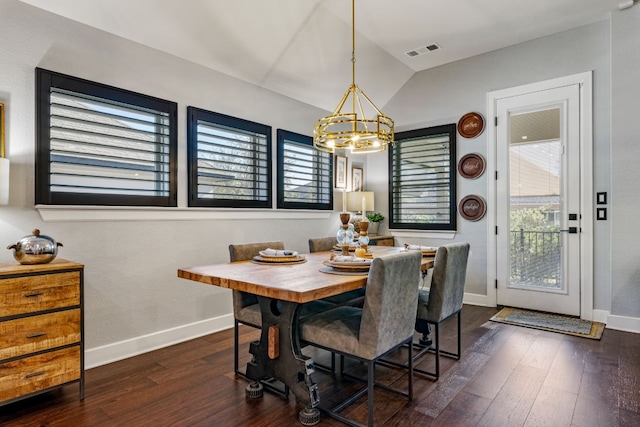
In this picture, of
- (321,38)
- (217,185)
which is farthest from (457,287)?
(321,38)

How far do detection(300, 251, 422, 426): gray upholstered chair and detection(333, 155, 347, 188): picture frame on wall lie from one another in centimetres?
301

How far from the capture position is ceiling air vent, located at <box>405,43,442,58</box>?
424 centimetres

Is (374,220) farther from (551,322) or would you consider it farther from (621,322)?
(621,322)

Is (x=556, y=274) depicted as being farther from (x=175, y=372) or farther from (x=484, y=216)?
(x=175, y=372)

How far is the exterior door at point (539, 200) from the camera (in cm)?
390

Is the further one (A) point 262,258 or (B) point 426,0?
(B) point 426,0

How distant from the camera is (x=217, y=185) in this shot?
11.8ft

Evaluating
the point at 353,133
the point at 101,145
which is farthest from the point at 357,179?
the point at 101,145

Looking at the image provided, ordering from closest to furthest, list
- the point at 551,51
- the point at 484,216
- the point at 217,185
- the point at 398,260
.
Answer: the point at 398,260, the point at 217,185, the point at 551,51, the point at 484,216

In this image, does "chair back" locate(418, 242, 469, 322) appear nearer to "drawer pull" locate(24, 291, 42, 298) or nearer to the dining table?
the dining table

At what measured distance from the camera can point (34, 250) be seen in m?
2.13

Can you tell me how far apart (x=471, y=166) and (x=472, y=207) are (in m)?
0.50

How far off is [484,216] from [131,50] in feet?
13.2

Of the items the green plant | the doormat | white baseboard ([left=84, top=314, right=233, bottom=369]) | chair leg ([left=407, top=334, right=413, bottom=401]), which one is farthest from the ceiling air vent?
white baseboard ([left=84, top=314, right=233, bottom=369])
